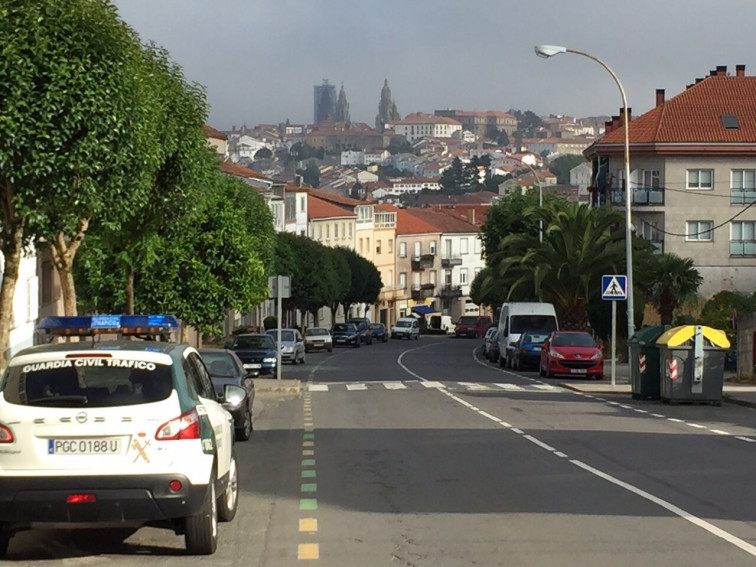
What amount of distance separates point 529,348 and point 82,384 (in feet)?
127

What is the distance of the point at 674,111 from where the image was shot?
76.1 m

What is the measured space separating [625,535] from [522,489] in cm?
325

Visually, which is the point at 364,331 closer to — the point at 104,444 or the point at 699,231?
the point at 699,231

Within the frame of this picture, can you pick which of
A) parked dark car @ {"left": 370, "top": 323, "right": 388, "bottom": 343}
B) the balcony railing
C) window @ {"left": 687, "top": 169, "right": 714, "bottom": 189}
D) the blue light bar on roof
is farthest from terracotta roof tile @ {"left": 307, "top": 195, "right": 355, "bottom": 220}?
the blue light bar on roof

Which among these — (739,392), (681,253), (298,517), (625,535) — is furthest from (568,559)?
(681,253)

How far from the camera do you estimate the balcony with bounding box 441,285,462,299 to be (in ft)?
512

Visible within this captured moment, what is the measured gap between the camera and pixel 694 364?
29.6m

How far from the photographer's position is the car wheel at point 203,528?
35.4 ft

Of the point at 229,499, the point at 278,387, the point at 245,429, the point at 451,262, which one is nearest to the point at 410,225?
the point at 451,262

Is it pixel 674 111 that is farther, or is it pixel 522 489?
pixel 674 111

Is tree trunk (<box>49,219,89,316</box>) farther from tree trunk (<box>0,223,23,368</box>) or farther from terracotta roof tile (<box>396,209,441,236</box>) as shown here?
terracotta roof tile (<box>396,209,441,236</box>)

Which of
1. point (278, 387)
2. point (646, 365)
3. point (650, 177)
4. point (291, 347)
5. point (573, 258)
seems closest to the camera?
point (646, 365)

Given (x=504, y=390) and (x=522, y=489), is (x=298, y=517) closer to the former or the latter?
(x=522, y=489)

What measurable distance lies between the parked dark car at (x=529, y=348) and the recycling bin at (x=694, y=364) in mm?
18127
